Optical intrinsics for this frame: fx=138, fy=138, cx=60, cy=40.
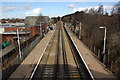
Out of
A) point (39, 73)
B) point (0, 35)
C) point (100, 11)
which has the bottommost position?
point (39, 73)

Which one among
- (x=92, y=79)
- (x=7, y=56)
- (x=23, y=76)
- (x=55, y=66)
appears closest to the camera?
(x=92, y=79)

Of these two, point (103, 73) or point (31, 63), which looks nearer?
point (103, 73)

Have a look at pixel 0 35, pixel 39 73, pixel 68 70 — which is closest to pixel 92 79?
pixel 68 70

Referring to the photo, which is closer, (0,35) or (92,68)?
(92,68)

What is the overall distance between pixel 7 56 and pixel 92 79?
386 inches

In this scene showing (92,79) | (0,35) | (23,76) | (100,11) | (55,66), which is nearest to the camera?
(92,79)

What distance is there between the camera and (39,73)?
12.0 metres

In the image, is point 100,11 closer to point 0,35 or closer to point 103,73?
point 0,35

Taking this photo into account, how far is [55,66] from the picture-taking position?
13750 mm

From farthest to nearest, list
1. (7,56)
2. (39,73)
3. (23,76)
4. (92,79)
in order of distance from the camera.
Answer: (7,56) → (39,73) → (23,76) → (92,79)

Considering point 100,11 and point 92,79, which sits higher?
point 100,11

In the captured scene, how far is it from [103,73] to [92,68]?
1311 mm

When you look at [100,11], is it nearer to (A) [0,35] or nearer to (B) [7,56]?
(A) [0,35]

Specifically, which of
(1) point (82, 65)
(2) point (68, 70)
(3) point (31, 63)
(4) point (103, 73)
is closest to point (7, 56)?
(3) point (31, 63)
